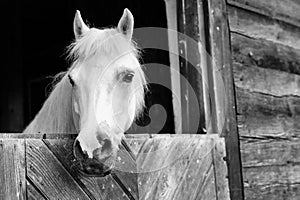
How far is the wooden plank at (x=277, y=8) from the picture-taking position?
2344 millimetres

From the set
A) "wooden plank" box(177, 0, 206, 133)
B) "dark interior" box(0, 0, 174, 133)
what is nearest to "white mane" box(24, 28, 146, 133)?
"wooden plank" box(177, 0, 206, 133)

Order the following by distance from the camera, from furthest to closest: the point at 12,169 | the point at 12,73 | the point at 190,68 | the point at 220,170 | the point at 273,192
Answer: the point at 12,73 < the point at 273,192 < the point at 190,68 < the point at 220,170 < the point at 12,169

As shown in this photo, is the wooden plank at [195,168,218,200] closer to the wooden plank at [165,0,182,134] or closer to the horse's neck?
the wooden plank at [165,0,182,134]

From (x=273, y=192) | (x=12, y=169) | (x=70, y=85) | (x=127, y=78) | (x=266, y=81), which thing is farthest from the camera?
(x=266, y=81)

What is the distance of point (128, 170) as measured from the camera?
1.50 metres

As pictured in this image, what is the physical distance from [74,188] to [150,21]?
1.66 meters

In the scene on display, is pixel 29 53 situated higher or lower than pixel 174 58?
higher

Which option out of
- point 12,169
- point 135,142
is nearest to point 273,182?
point 135,142

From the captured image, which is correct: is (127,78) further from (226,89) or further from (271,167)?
(271,167)

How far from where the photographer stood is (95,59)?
1608 mm

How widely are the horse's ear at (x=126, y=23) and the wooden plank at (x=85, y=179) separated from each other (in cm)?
65

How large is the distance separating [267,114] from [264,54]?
34 cm

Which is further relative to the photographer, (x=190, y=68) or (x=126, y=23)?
(x=190, y=68)

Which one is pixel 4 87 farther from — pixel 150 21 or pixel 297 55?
pixel 297 55
